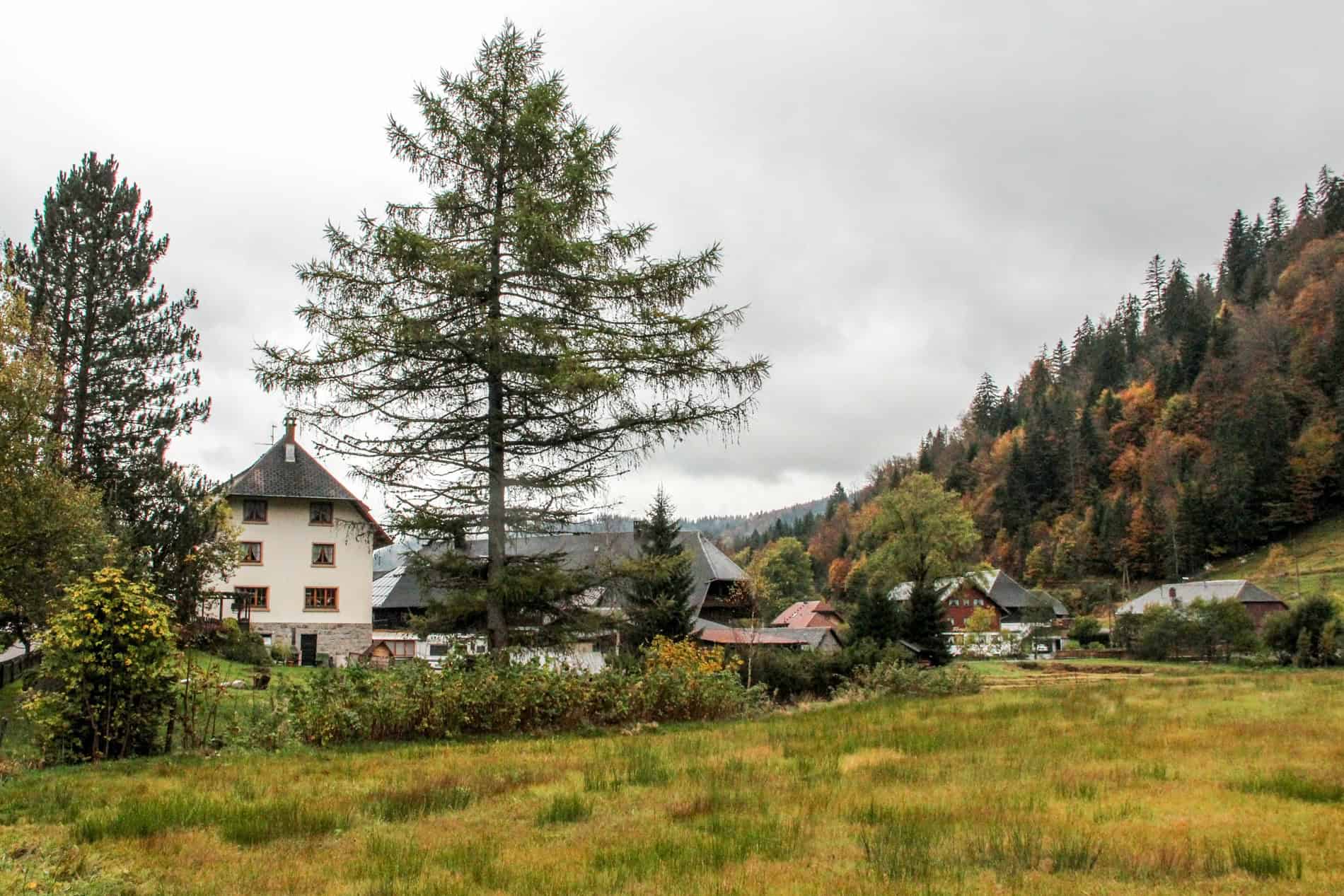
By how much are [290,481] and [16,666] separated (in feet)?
54.1

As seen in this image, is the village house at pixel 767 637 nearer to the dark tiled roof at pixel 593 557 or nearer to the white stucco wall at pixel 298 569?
the dark tiled roof at pixel 593 557

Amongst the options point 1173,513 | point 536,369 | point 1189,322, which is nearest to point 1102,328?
point 1189,322

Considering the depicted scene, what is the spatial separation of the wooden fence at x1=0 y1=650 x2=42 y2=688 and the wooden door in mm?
13578

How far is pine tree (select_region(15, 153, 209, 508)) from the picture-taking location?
27.2 meters

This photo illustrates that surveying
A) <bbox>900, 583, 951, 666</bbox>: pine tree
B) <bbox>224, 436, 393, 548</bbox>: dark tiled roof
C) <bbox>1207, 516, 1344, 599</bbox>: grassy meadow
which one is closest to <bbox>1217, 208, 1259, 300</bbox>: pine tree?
<bbox>1207, 516, 1344, 599</bbox>: grassy meadow

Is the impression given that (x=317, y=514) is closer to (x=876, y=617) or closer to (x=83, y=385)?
(x=83, y=385)

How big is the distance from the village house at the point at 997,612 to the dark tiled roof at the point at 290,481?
32.8 meters

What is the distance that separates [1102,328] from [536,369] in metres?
182

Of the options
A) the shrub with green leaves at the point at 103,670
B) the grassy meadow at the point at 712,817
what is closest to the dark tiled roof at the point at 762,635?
the grassy meadow at the point at 712,817

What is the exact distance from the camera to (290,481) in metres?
44.7

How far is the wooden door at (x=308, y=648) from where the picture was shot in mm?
43737

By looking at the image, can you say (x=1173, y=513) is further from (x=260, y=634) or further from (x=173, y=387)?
(x=173, y=387)

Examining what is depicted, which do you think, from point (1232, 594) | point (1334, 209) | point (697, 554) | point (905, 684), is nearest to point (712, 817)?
point (905, 684)

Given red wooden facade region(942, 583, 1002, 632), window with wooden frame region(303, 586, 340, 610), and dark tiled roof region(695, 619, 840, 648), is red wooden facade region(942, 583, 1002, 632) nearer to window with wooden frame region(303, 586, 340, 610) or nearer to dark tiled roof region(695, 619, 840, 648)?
dark tiled roof region(695, 619, 840, 648)
